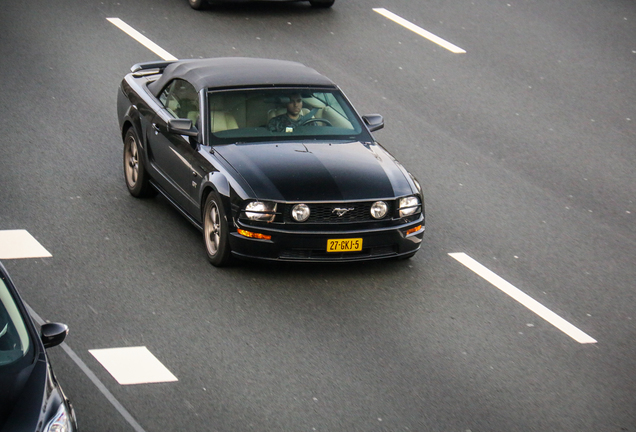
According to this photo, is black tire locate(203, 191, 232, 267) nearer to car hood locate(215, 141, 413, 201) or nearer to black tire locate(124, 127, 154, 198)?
car hood locate(215, 141, 413, 201)

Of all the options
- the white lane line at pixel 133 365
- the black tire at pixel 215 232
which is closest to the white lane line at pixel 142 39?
the black tire at pixel 215 232

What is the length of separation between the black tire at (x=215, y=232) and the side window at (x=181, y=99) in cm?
113

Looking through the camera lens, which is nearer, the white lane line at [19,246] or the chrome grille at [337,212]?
the chrome grille at [337,212]

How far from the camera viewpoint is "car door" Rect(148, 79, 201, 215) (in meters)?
10.1

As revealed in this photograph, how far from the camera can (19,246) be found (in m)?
9.70

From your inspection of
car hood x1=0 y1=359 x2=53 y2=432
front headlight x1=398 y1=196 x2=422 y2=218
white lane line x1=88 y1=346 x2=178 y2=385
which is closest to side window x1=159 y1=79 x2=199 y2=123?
front headlight x1=398 y1=196 x2=422 y2=218

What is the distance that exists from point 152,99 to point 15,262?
260cm

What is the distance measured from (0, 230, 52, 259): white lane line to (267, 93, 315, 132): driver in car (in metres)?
2.46

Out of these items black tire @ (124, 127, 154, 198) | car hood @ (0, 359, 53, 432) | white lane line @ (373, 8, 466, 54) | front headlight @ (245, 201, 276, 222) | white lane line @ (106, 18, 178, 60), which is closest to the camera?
car hood @ (0, 359, 53, 432)

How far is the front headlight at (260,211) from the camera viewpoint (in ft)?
30.2

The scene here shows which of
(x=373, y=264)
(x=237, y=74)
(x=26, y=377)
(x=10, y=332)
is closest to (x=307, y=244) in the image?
(x=373, y=264)

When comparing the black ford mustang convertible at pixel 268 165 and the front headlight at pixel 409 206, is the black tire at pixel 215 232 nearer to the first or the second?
the black ford mustang convertible at pixel 268 165

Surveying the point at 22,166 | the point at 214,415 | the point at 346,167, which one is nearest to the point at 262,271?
the point at 346,167

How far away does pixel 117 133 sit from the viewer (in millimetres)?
12961
